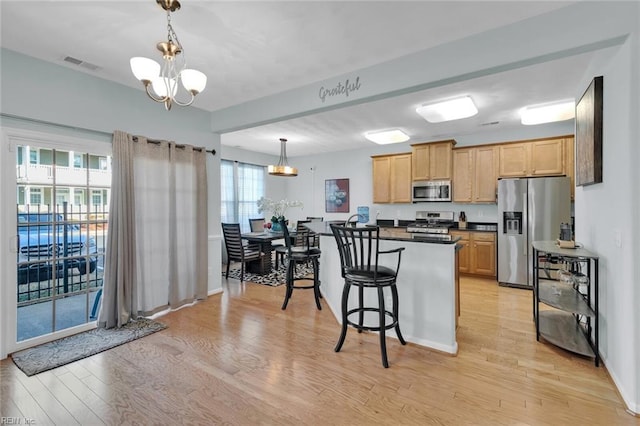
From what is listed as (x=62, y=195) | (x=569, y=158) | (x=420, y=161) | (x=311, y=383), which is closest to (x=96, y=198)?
(x=62, y=195)

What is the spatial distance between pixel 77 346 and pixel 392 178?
5596 millimetres

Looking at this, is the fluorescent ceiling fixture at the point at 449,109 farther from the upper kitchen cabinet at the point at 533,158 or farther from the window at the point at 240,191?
the window at the point at 240,191

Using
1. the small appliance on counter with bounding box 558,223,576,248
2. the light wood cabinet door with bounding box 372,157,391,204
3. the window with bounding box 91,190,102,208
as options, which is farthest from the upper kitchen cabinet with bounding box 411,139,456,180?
the window with bounding box 91,190,102,208

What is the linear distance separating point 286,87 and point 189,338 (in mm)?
2910

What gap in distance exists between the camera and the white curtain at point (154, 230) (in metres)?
3.23

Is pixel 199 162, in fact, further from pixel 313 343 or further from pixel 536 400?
pixel 536 400

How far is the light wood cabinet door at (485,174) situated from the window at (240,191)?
495 cm

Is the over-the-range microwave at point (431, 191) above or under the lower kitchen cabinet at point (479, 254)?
above

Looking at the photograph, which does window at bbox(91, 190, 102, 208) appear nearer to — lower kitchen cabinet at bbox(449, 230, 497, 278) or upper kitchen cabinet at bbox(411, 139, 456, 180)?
upper kitchen cabinet at bbox(411, 139, 456, 180)

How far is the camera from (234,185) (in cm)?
693

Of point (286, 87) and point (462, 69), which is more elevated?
point (286, 87)

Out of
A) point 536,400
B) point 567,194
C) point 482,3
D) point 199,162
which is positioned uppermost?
point 482,3

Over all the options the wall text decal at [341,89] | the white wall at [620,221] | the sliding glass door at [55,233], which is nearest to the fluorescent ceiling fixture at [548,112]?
the white wall at [620,221]

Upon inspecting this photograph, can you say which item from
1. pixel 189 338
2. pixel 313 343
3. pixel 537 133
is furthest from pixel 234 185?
pixel 537 133
